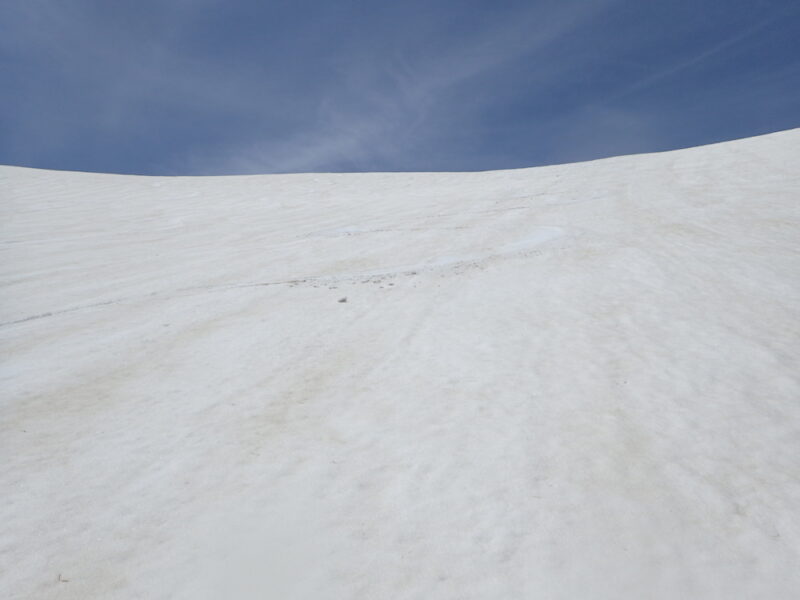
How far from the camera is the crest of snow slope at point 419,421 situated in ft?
6.87

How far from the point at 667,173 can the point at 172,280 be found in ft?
38.7

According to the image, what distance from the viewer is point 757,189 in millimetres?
9172

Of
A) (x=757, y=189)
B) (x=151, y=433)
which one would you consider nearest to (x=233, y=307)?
(x=151, y=433)

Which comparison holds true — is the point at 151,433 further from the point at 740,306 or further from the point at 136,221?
the point at 136,221

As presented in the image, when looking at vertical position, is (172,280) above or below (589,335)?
above

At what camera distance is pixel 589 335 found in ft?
13.9

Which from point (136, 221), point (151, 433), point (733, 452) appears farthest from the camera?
point (136, 221)

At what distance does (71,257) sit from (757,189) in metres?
12.5

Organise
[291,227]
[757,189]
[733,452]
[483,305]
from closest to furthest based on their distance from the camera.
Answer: [733,452]
[483,305]
[757,189]
[291,227]

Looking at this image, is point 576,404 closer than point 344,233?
Yes

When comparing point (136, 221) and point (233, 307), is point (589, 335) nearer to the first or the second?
point (233, 307)

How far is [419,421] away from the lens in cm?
315

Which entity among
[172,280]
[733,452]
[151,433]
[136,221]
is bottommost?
[733,452]

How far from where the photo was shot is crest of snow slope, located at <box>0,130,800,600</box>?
2.09m
